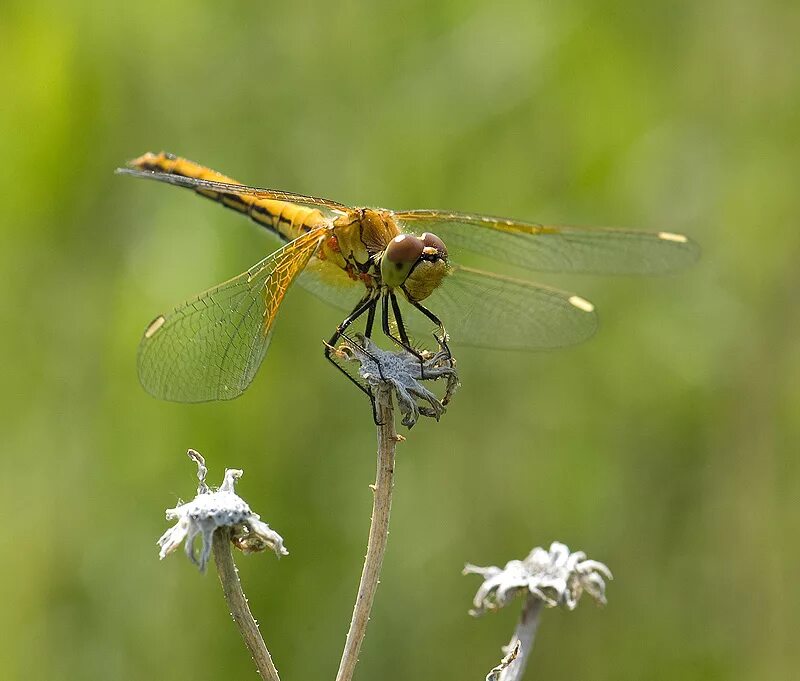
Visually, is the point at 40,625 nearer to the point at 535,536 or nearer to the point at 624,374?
the point at 535,536

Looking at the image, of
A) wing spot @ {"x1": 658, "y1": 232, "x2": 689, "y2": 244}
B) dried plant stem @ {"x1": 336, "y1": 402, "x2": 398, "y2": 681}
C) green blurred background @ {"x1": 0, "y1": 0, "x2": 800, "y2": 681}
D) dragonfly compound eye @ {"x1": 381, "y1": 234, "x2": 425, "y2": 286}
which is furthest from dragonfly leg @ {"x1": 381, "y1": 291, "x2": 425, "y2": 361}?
wing spot @ {"x1": 658, "y1": 232, "x2": 689, "y2": 244}

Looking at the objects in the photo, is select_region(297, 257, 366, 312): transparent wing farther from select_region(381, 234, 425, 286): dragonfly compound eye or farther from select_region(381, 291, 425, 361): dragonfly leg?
select_region(381, 234, 425, 286): dragonfly compound eye

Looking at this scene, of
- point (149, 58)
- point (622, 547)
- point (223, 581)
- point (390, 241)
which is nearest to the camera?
point (223, 581)

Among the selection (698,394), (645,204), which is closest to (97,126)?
(645,204)

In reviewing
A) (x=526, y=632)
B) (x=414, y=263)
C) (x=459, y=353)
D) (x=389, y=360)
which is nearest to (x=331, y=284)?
(x=414, y=263)

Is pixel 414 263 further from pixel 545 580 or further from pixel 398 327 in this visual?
pixel 545 580

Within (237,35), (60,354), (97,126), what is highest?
(237,35)

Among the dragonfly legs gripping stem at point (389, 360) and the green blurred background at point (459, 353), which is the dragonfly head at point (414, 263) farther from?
the green blurred background at point (459, 353)
